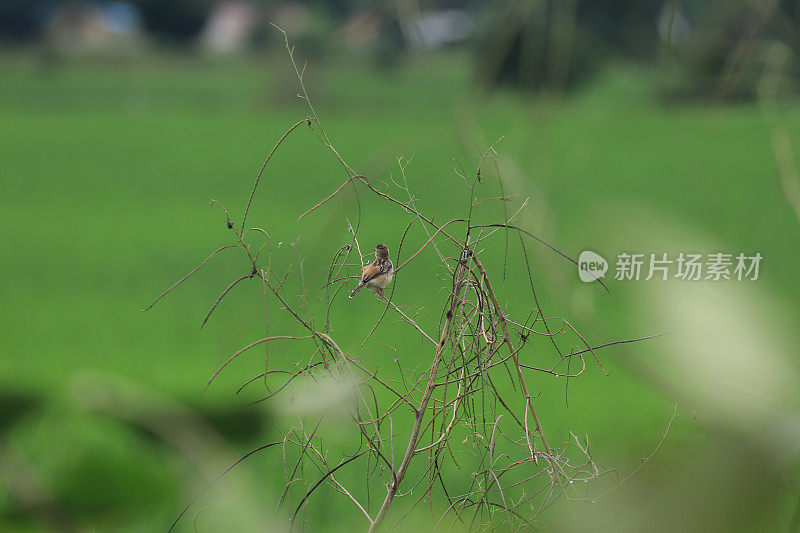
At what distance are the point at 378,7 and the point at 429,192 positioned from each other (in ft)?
21.9

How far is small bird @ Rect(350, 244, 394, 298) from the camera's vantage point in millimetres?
364

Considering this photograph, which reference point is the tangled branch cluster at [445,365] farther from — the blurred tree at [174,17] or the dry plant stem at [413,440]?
the blurred tree at [174,17]

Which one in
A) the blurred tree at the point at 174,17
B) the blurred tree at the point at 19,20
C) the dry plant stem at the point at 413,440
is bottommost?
the dry plant stem at the point at 413,440

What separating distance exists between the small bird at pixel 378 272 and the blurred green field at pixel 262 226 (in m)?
0.02

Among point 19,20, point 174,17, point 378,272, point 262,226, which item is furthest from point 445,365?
point 19,20

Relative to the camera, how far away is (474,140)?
32 cm

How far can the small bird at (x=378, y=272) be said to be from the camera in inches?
14.3

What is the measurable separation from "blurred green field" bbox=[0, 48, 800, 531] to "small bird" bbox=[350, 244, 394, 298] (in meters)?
0.02

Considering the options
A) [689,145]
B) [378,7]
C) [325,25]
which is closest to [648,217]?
[378,7]

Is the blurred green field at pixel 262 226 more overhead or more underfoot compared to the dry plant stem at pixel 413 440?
more overhead

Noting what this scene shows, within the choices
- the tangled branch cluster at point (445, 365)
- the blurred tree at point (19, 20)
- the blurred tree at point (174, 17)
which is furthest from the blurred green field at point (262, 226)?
the blurred tree at point (174, 17)

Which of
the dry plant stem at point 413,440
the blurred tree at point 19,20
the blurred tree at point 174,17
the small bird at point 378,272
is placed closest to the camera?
the dry plant stem at point 413,440

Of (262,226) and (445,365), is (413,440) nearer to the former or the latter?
(445,365)

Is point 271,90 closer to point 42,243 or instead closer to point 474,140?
point 42,243
